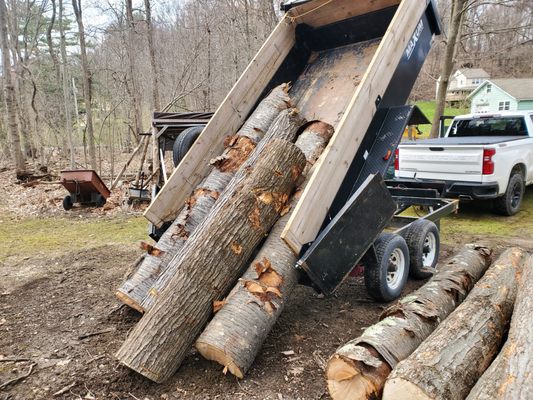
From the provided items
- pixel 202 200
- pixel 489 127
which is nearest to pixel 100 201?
pixel 202 200

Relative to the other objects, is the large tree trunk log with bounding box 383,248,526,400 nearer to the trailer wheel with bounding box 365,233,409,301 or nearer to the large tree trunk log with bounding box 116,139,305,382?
the trailer wheel with bounding box 365,233,409,301

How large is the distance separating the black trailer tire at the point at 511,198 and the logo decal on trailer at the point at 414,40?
4.16 metres

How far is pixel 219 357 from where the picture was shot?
300 cm

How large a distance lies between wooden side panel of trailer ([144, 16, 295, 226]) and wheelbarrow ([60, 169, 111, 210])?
598 centimetres

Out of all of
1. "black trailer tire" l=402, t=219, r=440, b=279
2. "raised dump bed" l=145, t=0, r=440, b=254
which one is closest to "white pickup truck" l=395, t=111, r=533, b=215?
"black trailer tire" l=402, t=219, r=440, b=279

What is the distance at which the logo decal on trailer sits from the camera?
4723 millimetres

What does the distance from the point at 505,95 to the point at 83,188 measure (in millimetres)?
42429

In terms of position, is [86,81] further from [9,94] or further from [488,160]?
[488,160]

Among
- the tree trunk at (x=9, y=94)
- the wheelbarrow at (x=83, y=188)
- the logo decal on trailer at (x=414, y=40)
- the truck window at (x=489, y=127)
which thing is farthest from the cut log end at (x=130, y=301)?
the tree trunk at (x=9, y=94)

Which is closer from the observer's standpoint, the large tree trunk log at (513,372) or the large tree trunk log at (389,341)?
the large tree trunk log at (513,372)

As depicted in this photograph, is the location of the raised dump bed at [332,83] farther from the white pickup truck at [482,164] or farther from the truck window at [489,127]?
the truck window at [489,127]

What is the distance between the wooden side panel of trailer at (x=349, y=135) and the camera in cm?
333

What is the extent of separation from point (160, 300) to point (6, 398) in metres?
1.27

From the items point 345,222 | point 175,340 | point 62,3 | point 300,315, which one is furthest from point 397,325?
point 62,3
